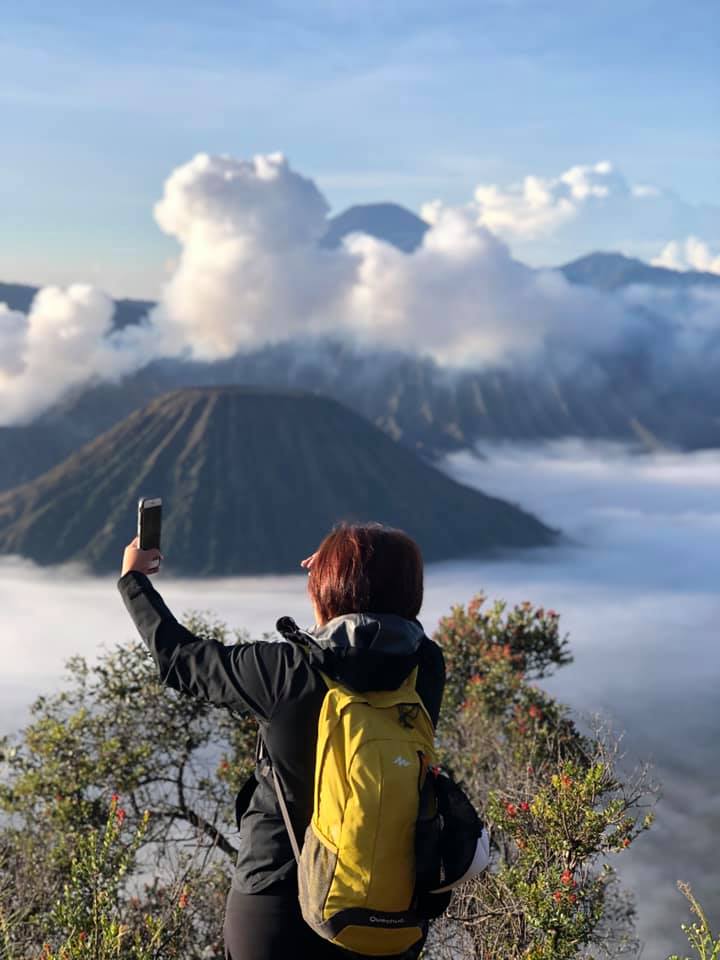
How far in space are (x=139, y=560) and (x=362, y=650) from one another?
111cm

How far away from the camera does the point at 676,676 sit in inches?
6314

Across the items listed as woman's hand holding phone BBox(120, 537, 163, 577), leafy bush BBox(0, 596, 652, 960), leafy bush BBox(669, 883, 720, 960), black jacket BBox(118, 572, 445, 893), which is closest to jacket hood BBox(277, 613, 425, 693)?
black jacket BBox(118, 572, 445, 893)

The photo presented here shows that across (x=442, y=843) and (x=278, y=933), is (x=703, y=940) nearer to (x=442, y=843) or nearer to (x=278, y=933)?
(x=442, y=843)

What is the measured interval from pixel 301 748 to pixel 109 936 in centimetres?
200

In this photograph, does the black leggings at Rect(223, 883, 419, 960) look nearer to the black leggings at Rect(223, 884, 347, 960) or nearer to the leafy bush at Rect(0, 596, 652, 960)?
the black leggings at Rect(223, 884, 347, 960)

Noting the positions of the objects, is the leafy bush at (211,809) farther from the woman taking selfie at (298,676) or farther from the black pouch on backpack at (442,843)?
the black pouch on backpack at (442,843)

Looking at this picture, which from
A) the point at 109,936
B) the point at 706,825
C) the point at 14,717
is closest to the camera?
the point at 109,936

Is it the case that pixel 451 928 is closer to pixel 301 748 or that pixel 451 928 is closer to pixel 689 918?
pixel 301 748

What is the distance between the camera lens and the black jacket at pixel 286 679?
355 cm

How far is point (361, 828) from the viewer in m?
3.41

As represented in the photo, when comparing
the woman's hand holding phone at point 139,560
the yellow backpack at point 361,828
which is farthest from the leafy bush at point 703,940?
the woman's hand holding phone at point 139,560

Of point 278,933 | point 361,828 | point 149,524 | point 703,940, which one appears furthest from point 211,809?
point 361,828

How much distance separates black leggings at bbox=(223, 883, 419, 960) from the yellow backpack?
0.56 ft


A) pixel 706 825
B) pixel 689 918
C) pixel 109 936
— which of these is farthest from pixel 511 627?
pixel 706 825
